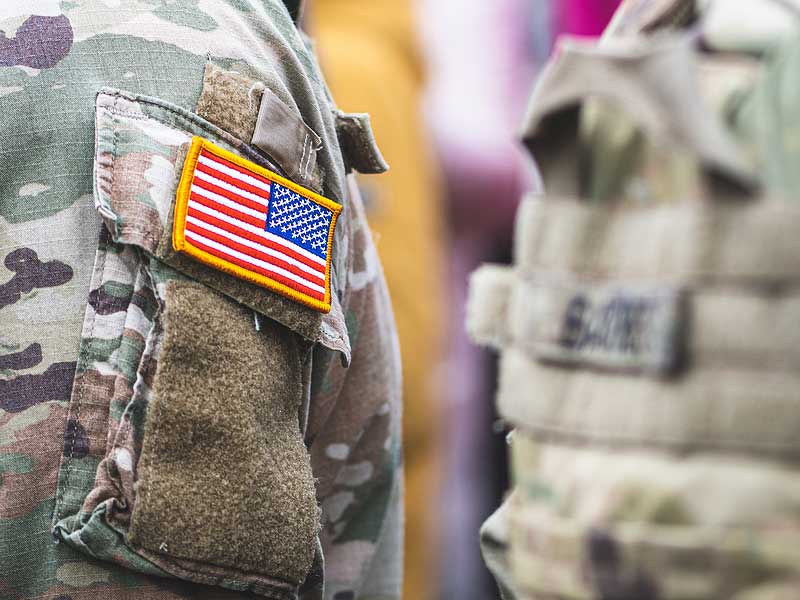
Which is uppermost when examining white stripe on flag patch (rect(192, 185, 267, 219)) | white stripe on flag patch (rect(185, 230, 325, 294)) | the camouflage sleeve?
white stripe on flag patch (rect(192, 185, 267, 219))

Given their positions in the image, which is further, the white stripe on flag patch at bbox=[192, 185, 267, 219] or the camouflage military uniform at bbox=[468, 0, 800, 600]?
the white stripe on flag patch at bbox=[192, 185, 267, 219]

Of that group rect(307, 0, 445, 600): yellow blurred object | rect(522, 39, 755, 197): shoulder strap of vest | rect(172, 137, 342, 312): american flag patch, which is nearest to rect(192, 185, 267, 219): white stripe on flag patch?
rect(172, 137, 342, 312): american flag patch

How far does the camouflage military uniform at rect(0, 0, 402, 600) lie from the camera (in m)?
0.95

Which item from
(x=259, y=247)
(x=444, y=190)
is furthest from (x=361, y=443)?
(x=444, y=190)

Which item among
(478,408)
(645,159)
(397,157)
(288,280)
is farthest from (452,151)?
(645,159)

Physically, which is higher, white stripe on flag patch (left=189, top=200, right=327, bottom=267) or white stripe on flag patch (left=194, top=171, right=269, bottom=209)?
white stripe on flag patch (left=194, top=171, right=269, bottom=209)

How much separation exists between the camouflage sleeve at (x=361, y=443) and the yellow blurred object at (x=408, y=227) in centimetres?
112

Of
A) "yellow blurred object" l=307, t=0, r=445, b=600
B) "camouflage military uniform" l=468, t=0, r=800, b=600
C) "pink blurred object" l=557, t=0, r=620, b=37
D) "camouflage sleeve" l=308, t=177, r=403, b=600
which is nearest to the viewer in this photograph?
"camouflage military uniform" l=468, t=0, r=800, b=600

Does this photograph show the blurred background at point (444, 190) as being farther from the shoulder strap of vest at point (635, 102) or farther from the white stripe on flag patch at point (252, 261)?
the shoulder strap of vest at point (635, 102)

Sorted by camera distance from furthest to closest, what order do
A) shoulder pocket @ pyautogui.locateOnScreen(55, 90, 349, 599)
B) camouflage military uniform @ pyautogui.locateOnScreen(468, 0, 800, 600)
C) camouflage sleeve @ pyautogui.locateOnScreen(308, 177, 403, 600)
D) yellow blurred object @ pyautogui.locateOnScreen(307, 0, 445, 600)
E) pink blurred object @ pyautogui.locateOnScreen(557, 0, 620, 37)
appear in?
pink blurred object @ pyautogui.locateOnScreen(557, 0, 620, 37) < yellow blurred object @ pyautogui.locateOnScreen(307, 0, 445, 600) < camouflage sleeve @ pyautogui.locateOnScreen(308, 177, 403, 600) < shoulder pocket @ pyautogui.locateOnScreen(55, 90, 349, 599) < camouflage military uniform @ pyautogui.locateOnScreen(468, 0, 800, 600)

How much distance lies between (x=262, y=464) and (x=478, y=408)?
1.99m

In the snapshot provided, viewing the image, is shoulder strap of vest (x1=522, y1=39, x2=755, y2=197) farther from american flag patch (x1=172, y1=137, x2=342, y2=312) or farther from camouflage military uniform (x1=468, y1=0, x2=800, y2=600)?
american flag patch (x1=172, y1=137, x2=342, y2=312)

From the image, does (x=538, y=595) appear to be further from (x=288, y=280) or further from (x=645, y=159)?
(x=288, y=280)

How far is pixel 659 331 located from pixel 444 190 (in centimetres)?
219
